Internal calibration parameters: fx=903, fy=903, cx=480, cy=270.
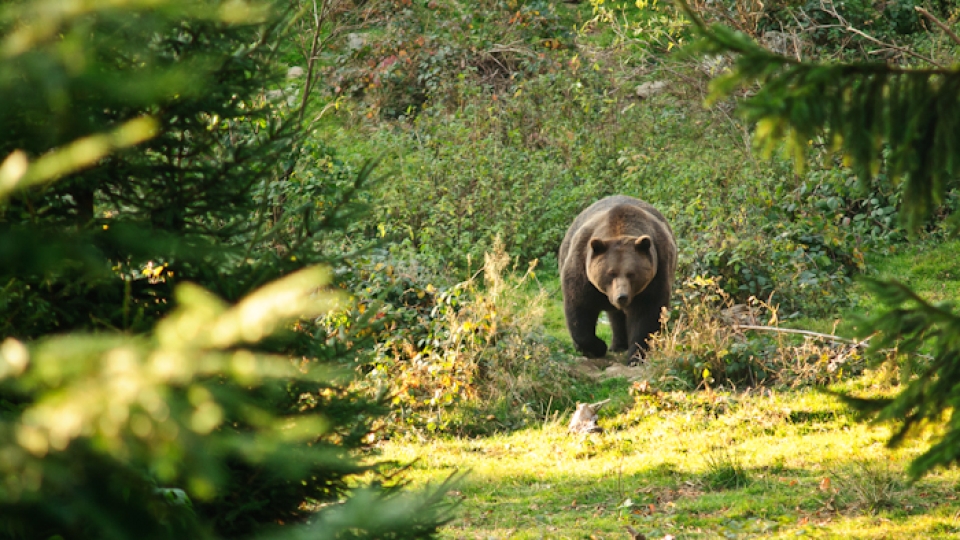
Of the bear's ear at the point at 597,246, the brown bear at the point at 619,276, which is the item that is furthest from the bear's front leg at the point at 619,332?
the bear's ear at the point at 597,246

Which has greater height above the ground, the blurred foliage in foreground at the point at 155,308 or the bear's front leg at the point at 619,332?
the blurred foliage in foreground at the point at 155,308

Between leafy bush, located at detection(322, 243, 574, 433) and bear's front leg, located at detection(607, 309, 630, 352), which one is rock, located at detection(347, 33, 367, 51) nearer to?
bear's front leg, located at detection(607, 309, 630, 352)

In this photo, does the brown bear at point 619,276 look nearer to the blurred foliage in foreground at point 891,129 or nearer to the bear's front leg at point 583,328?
the bear's front leg at point 583,328

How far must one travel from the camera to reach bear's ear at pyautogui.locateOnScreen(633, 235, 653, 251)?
8.91 meters

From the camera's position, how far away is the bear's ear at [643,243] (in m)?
8.91

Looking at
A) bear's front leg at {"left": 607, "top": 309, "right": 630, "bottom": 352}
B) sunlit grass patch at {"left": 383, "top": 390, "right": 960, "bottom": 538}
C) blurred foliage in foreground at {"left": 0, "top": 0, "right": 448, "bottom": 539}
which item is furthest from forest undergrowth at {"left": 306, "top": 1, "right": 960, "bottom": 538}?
blurred foliage in foreground at {"left": 0, "top": 0, "right": 448, "bottom": 539}

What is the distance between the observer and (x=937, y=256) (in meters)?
11.2

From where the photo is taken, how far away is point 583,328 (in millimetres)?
9570

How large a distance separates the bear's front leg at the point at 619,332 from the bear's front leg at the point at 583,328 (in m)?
0.37

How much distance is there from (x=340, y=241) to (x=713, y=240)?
4370 millimetres

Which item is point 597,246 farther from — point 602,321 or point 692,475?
point 692,475

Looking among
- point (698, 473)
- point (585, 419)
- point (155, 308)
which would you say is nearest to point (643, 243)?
point (585, 419)

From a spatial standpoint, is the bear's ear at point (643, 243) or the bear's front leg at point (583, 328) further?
the bear's front leg at point (583, 328)

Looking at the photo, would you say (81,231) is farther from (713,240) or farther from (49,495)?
(713,240)
